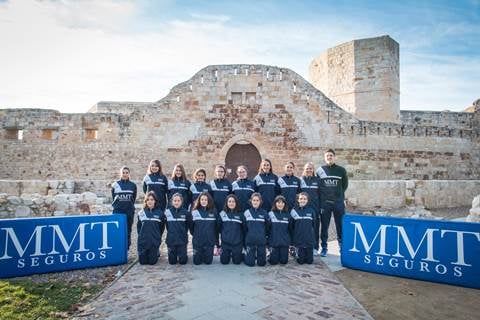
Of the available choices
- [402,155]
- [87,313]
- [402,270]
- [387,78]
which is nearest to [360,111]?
[387,78]

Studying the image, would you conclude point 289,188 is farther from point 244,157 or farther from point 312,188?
point 244,157

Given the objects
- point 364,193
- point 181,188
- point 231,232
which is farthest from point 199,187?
point 364,193

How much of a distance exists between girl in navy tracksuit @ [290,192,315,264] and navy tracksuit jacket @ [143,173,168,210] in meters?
2.61

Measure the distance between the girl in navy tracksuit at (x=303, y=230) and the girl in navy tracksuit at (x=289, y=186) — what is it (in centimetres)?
57

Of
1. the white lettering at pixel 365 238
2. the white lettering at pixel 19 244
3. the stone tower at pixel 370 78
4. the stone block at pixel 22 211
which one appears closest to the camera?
the white lettering at pixel 19 244

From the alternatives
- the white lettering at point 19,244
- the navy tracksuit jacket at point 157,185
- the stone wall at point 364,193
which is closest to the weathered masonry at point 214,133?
the stone wall at point 364,193

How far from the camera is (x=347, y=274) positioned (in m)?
4.77

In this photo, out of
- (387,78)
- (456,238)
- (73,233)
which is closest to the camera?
(456,238)

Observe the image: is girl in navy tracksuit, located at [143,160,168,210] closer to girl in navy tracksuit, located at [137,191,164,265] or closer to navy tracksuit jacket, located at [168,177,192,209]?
navy tracksuit jacket, located at [168,177,192,209]

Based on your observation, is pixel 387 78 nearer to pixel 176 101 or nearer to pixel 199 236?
pixel 176 101

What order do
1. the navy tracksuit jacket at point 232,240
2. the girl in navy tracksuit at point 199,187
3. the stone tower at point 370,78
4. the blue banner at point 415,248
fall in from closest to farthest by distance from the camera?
1. the blue banner at point 415,248
2. the navy tracksuit jacket at point 232,240
3. the girl in navy tracksuit at point 199,187
4. the stone tower at point 370,78

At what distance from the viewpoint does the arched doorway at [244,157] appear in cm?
1332

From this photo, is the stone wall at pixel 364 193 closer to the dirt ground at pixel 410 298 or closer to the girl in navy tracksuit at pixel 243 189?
the girl in navy tracksuit at pixel 243 189

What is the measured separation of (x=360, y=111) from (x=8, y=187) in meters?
16.8
